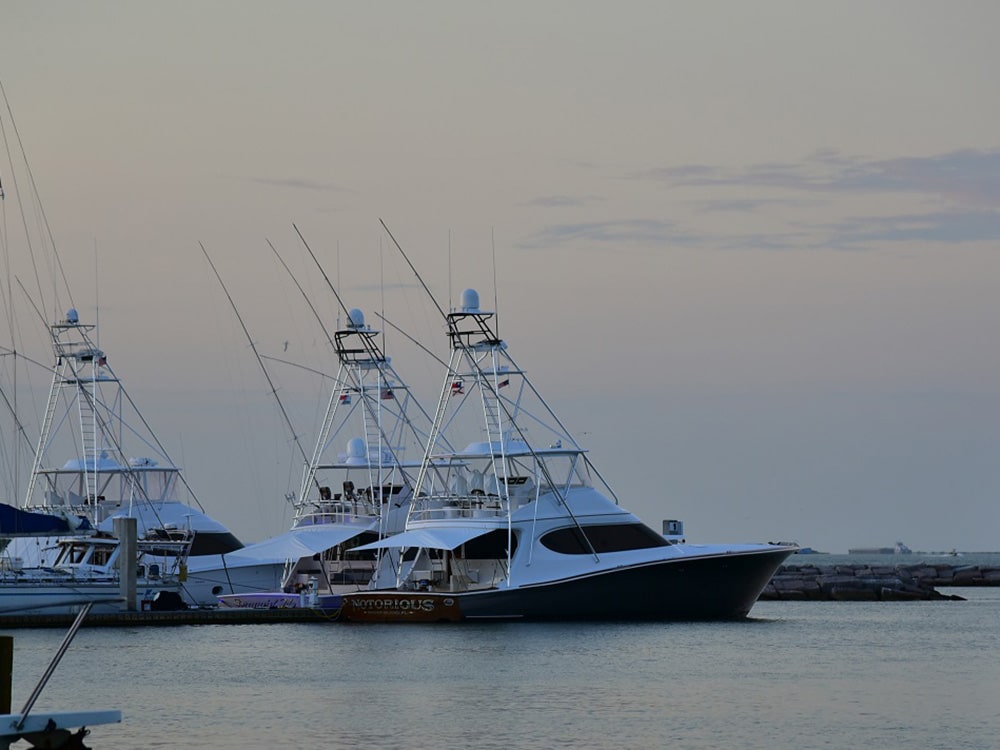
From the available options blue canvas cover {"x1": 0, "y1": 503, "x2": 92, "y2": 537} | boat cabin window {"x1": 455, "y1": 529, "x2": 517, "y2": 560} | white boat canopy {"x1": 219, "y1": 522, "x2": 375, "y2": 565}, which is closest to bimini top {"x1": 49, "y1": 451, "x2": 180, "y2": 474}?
white boat canopy {"x1": 219, "y1": 522, "x2": 375, "y2": 565}

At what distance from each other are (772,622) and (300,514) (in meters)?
19.9

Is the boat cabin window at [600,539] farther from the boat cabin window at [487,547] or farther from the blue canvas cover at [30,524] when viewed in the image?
the blue canvas cover at [30,524]

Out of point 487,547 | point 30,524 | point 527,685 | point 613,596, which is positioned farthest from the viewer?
point 487,547

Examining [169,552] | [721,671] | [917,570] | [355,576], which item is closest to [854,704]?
[721,671]

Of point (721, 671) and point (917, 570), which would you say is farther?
point (917, 570)

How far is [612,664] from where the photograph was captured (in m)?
47.3

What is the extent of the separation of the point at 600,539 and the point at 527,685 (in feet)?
65.1

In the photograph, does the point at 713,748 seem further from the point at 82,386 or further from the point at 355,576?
the point at 82,386

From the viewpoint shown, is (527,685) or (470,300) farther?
(470,300)

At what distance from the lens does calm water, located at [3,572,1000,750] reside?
33469 mm

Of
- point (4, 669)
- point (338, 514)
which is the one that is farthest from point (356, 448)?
point (4, 669)

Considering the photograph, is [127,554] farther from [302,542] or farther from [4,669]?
[4,669]

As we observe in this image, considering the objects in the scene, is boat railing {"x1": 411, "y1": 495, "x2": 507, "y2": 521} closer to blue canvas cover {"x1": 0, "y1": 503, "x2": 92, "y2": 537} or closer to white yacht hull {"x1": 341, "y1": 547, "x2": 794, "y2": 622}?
white yacht hull {"x1": 341, "y1": 547, "x2": 794, "y2": 622}

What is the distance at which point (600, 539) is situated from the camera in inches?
2430
